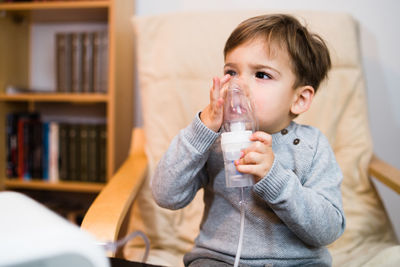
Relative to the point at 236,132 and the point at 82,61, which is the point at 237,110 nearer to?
the point at 236,132

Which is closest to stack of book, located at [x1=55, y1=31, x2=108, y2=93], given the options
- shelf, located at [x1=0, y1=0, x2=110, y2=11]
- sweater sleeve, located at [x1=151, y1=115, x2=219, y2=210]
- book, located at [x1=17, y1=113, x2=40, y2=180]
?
shelf, located at [x1=0, y1=0, x2=110, y2=11]

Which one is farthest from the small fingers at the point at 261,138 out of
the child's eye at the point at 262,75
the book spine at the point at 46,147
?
the book spine at the point at 46,147

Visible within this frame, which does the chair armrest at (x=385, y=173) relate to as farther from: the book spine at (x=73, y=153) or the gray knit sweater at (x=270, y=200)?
the book spine at (x=73, y=153)

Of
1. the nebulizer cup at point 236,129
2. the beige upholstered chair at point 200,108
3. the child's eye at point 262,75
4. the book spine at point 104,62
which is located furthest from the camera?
the book spine at point 104,62

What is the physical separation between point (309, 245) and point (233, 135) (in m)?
0.32

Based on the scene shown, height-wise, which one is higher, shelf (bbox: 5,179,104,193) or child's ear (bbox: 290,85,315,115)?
child's ear (bbox: 290,85,315,115)

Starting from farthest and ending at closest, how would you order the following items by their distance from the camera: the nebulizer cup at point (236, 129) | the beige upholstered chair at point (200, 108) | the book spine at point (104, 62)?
the book spine at point (104, 62), the beige upholstered chair at point (200, 108), the nebulizer cup at point (236, 129)

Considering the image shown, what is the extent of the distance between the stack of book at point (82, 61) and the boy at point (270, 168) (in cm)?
95

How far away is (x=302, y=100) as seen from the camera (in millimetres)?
752

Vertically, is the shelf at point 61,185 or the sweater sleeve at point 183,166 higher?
the sweater sleeve at point 183,166

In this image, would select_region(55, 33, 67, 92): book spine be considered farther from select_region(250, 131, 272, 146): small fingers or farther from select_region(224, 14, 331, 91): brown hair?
select_region(250, 131, 272, 146): small fingers

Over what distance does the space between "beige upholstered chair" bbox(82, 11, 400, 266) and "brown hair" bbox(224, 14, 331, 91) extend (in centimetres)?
30

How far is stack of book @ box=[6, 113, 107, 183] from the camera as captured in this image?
161 centimetres

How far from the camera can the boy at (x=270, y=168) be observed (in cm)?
65
